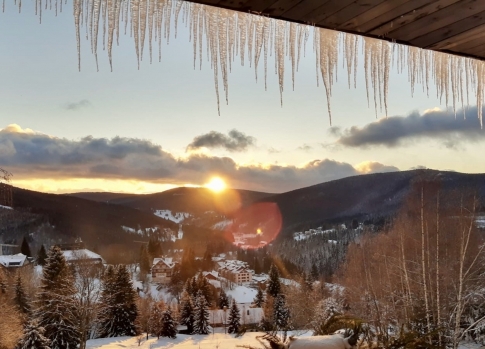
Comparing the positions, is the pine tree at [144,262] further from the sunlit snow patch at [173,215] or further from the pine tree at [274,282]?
the sunlit snow patch at [173,215]

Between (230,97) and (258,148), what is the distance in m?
19.4

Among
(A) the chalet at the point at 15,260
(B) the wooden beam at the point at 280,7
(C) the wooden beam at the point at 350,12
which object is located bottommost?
A: (A) the chalet at the point at 15,260

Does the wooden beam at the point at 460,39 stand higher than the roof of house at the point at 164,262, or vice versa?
the wooden beam at the point at 460,39

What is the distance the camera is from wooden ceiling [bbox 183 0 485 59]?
1192 mm

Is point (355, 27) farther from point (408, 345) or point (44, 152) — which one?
point (44, 152)

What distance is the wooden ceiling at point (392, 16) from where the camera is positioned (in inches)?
46.9

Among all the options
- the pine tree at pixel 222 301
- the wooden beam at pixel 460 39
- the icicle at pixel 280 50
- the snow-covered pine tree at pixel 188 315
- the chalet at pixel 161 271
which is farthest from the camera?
the chalet at pixel 161 271

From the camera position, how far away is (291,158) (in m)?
24.0

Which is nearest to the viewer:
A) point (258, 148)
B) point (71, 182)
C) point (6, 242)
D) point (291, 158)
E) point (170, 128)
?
point (170, 128)

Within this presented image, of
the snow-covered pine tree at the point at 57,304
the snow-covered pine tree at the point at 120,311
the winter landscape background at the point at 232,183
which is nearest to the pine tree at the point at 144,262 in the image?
the winter landscape background at the point at 232,183

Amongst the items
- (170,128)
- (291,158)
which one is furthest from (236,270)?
(170,128)

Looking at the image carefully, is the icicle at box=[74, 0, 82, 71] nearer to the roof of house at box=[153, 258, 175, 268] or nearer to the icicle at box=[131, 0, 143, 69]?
the icicle at box=[131, 0, 143, 69]

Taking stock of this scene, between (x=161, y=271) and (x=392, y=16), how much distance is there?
34.4m

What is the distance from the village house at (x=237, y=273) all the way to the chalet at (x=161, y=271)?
497 centimetres
